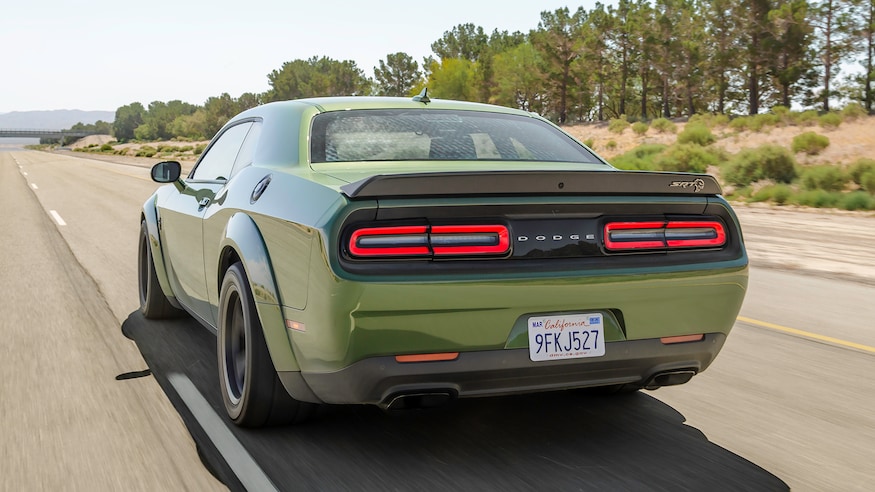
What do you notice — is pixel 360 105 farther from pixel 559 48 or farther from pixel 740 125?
pixel 559 48

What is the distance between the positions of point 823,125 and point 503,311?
4407 cm

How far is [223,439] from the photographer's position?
387cm

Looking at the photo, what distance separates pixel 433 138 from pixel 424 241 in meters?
1.21

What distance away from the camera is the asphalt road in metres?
3.44

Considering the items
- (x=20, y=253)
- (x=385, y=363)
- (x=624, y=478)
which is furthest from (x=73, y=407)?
(x=20, y=253)

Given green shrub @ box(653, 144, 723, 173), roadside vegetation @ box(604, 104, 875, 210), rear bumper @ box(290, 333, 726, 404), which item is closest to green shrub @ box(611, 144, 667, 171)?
roadside vegetation @ box(604, 104, 875, 210)

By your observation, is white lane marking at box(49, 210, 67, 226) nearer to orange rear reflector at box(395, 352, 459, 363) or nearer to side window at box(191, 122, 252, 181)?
side window at box(191, 122, 252, 181)

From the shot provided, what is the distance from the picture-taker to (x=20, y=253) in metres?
10.9

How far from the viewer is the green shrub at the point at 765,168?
22.8 m

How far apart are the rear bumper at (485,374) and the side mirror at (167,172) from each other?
2579 millimetres

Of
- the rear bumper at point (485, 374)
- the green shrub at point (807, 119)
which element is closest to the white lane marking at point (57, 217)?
the rear bumper at point (485, 374)

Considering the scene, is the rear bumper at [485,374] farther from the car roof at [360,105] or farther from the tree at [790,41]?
the tree at [790,41]

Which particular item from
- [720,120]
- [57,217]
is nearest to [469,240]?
[57,217]

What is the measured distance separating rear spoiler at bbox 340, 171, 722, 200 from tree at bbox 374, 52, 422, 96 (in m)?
121
